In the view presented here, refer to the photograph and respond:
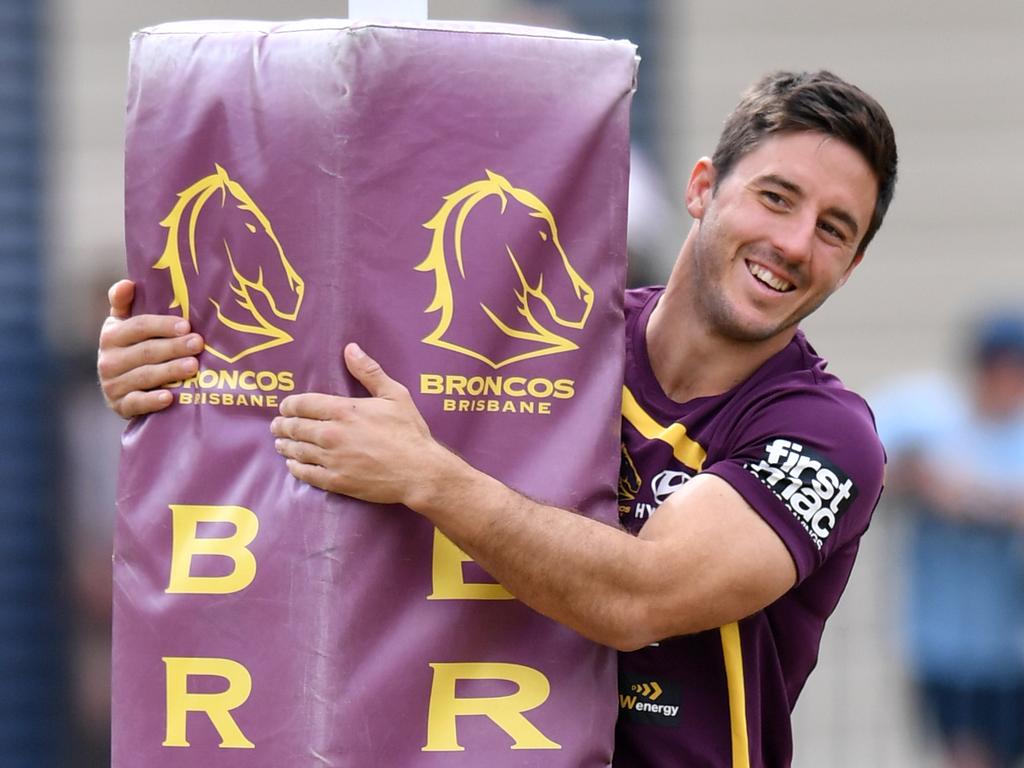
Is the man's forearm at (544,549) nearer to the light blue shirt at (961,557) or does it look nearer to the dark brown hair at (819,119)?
the dark brown hair at (819,119)

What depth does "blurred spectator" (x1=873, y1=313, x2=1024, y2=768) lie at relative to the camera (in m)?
6.23

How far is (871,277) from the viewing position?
8.63 m

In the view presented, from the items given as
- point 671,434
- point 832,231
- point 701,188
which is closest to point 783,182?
point 832,231

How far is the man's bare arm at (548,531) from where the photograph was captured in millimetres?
2875

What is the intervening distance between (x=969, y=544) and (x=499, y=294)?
362 centimetres

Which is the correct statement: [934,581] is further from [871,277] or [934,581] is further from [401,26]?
[401,26]

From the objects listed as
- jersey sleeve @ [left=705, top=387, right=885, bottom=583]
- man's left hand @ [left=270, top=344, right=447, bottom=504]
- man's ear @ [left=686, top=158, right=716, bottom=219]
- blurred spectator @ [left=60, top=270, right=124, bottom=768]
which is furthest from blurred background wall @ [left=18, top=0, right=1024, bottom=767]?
man's left hand @ [left=270, top=344, right=447, bottom=504]

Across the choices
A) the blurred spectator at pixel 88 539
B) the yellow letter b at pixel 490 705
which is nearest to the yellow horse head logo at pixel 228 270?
the yellow letter b at pixel 490 705

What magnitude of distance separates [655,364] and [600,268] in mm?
350

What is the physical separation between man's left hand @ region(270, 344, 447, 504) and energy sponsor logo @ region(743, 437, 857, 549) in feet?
1.88

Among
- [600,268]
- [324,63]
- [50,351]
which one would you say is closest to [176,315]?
[324,63]

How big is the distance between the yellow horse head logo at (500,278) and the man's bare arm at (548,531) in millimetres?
172

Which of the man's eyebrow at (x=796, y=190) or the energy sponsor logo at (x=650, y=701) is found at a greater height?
the man's eyebrow at (x=796, y=190)

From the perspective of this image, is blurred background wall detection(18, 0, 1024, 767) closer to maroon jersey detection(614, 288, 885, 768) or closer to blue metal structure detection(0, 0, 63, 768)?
blue metal structure detection(0, 0, 63, 768)
